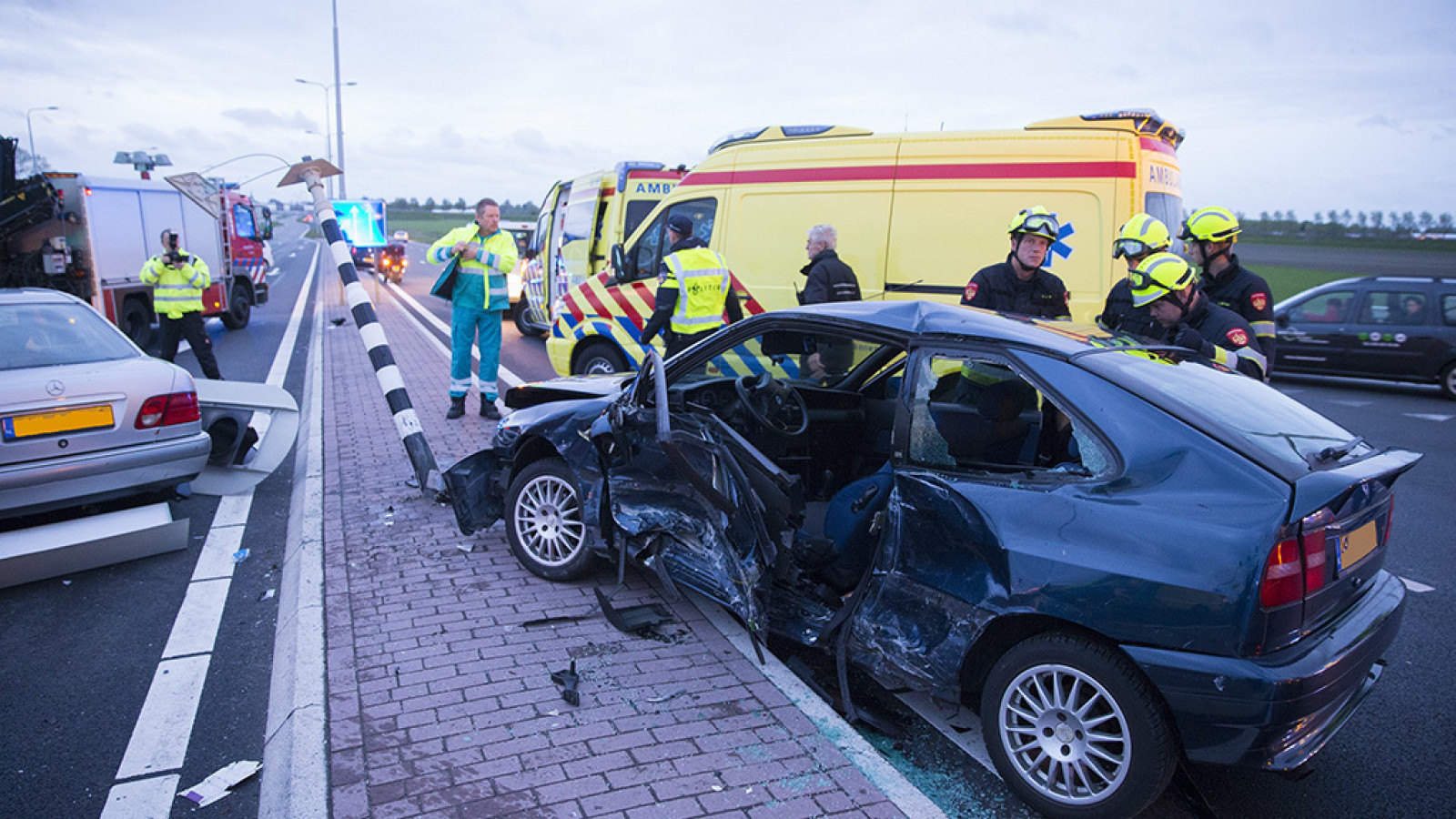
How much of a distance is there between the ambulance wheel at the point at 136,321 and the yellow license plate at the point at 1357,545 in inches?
594

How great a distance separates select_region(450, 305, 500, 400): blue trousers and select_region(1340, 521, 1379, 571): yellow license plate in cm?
674

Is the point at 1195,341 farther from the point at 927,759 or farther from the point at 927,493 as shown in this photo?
the point at 927,759

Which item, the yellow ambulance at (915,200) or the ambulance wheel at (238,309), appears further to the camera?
the ambulance wheel at (238,309)

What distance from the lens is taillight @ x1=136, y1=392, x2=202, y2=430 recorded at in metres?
5.11

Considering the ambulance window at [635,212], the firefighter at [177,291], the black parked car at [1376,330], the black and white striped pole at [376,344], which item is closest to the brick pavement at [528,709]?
the black and white striped pole at [376,344]

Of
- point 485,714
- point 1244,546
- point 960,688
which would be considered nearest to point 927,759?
point 960,688

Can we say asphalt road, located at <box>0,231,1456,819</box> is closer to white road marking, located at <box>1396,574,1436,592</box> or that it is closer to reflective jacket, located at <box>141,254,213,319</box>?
white road marking, located at <box>1396,574,1436,592</box>

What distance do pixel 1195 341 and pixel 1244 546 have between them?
7.61 feet

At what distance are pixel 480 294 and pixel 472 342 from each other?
46cm

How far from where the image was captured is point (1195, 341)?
174 inches

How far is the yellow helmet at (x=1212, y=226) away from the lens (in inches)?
202

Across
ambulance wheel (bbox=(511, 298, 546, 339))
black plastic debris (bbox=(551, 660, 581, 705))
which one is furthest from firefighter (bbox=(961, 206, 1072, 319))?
ambulance wheel (bbox=(511, 298, 546, 339))

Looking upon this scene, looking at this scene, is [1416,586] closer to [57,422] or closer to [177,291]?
[57,422]

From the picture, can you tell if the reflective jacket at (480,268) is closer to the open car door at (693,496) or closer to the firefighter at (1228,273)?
the open car door at (693,496)
